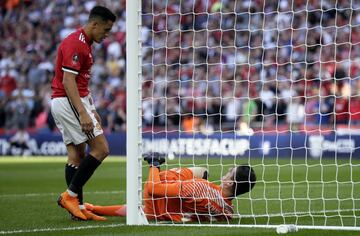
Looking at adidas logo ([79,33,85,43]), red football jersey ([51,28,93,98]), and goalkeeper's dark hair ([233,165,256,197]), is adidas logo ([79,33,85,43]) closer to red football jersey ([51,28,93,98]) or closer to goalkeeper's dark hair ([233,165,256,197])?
red football jersey ([51,28,93,98])

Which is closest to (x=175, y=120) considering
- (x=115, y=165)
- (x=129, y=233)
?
(x=115, y=165)

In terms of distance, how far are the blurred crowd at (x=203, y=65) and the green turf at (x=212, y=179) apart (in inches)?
65.5

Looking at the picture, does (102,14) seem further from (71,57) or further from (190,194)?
(190,194)

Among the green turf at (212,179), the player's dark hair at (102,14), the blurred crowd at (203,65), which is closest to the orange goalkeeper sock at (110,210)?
the green turf at (212,179)

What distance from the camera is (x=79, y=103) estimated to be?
8.89 m

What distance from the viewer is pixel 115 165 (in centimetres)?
2067

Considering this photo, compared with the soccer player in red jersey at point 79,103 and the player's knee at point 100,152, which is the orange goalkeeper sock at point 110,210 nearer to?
the soccer player in red jersey at point 79,103

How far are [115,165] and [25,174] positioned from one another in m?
3.23

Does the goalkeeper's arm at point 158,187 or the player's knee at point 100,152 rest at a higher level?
the player's knee at point 100,152

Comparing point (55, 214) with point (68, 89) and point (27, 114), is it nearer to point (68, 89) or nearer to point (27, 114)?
point (68, 89)

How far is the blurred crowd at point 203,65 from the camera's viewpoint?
19.1m

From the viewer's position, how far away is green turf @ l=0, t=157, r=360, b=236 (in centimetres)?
824

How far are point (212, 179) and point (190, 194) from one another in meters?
3.60

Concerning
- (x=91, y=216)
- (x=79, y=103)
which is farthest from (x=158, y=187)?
(x=79, y=103)
